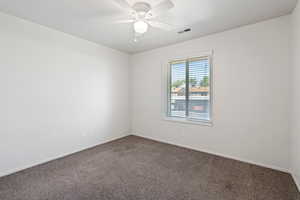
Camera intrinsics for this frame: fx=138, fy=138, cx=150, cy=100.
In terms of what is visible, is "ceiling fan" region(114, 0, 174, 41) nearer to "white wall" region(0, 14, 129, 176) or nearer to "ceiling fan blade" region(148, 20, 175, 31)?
"ceiling fan blade" region(148, 20, 175, 31)

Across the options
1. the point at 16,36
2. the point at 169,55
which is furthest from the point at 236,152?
the point at 16,36

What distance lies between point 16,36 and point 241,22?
358 centimetres

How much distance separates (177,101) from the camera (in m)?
3.45

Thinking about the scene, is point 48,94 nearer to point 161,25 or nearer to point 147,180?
point 147,180

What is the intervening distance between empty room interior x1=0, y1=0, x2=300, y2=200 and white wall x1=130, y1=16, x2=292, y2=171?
0.05ft

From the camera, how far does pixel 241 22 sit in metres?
2.28

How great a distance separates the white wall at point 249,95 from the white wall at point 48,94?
6.49 ft

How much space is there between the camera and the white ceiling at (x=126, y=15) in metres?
1.83

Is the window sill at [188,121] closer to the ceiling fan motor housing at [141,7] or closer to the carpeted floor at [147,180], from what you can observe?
the carpeted floor at [147,180]

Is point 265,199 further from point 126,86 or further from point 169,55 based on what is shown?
point 126,86

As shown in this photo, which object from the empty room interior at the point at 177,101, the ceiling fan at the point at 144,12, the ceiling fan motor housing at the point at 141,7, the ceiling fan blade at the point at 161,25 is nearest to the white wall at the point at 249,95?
the empty room interior at the point at 177,101

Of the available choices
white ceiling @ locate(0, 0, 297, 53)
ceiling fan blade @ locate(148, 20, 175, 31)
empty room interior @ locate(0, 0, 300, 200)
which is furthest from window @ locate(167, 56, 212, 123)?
ceiling fan blade @ locate(148, 20, 175, 31)

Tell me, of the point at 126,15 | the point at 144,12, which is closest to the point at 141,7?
the point at 144,12

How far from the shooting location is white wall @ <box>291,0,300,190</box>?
173 cm
